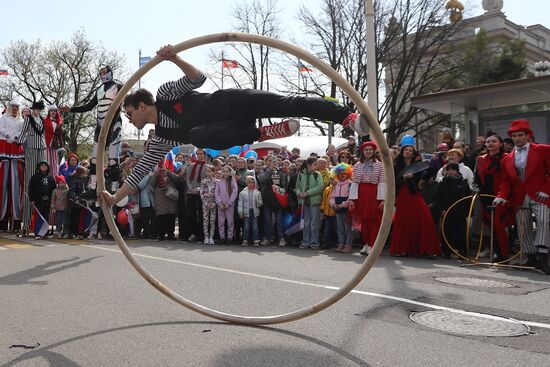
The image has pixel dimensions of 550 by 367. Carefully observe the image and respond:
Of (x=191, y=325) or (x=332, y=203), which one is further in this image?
(x=332, y=203)

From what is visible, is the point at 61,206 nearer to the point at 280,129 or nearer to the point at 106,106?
the point at 106,106

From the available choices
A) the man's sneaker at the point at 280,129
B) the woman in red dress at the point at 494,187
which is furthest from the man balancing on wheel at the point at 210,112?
the woman in red dress at the point at 494,187

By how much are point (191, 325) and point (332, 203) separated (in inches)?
226

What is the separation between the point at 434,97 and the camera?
13.9 m

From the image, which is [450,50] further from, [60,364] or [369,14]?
[60,364]

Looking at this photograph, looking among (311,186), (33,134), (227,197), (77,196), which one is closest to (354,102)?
(311,186)

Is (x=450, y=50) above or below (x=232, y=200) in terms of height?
above

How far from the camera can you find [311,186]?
10.6 meters

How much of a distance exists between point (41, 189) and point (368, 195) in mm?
7794

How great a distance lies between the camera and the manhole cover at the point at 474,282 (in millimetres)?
6578

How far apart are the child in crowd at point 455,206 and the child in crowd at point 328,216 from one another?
215 cm

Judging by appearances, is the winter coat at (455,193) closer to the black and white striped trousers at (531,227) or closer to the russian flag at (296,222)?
the black and white striped trousers at (531,227)

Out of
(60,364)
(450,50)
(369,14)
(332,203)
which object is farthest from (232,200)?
(450,50)

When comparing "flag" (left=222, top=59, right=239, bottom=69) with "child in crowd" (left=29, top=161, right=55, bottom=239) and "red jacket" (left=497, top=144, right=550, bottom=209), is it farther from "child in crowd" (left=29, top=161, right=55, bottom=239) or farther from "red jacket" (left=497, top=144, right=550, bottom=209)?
"child in crowd" (left=29, top=161, right=55, bottom=239)
